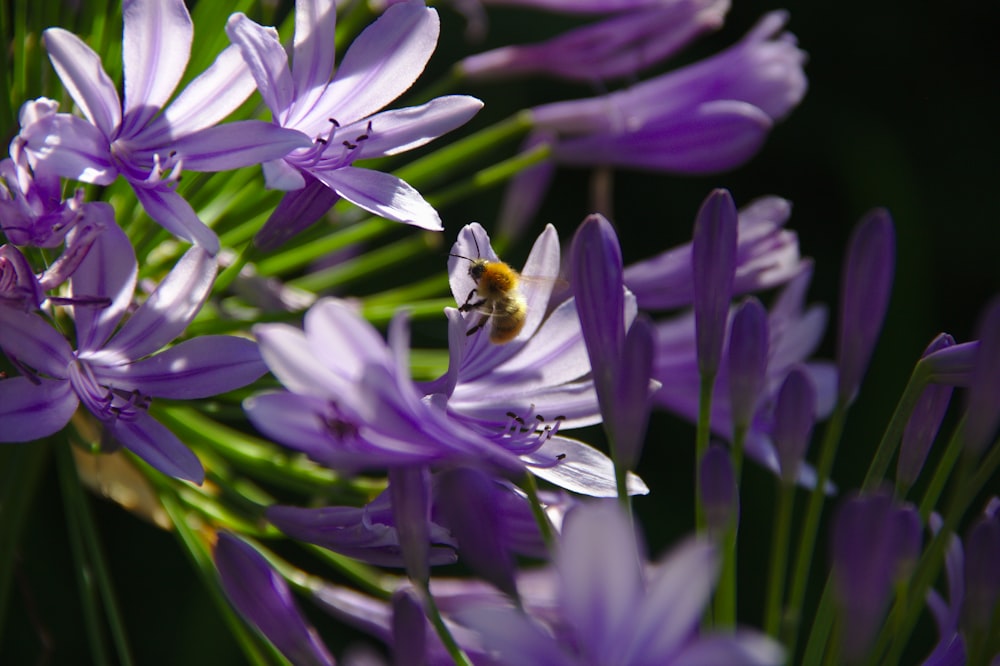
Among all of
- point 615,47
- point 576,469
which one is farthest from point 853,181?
point 576,469

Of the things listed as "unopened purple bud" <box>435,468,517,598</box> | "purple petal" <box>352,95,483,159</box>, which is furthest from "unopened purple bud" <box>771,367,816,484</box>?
"purple petal" <box>352,95,483,159</box>

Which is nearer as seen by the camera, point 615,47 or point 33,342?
point 33,342

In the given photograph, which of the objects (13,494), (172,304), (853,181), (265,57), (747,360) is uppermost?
(265,57)

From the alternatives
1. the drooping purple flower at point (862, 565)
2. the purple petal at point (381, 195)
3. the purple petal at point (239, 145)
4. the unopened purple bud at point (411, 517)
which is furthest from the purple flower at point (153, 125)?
the drooping purple flower at point (862, 565)

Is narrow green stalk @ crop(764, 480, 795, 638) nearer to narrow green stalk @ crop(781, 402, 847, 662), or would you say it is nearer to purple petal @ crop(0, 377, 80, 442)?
narrow green stalk @ crop(781, 402, 847, 662)

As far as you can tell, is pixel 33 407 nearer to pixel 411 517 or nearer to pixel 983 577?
pixel 411 517

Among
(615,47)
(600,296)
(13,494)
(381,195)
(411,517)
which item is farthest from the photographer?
(615,47)

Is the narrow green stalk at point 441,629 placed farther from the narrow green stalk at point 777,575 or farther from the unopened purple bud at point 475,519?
the narrow green stalk at point 777,575
